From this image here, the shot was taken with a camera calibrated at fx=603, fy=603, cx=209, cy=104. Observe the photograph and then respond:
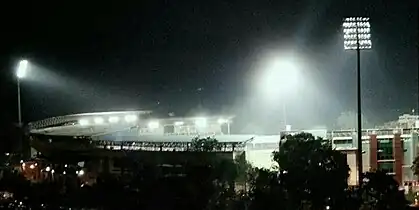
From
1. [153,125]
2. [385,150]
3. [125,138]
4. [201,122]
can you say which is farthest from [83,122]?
[385,150]

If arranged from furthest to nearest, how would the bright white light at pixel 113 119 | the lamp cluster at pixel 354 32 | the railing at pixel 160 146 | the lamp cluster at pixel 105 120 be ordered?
the bright white light at pixel 113 119 → the lamp cluster at pixel 105 120 → the lamp cluster at pixel 354 32 → the railing at pixel 160 146

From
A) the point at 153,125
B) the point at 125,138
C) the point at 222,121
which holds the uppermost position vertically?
the point at 222,121

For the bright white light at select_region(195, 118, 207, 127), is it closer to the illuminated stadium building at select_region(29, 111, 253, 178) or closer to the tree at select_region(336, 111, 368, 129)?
the illuminated stadium building at select_region(29, 111, 253, 178)

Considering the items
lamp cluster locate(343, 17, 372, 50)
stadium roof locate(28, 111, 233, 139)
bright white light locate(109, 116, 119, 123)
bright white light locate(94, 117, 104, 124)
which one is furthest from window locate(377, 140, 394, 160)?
bright white light locate(94, 117, 104, 124)

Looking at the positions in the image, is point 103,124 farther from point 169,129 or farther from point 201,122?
point 201,122

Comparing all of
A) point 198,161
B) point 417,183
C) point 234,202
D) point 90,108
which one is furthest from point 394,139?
point 90,108

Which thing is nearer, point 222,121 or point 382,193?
point 382,193

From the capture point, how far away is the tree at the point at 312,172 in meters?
8.50

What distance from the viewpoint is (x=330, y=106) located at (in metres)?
22.4

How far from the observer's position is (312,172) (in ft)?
28.8

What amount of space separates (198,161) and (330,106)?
11656 mm

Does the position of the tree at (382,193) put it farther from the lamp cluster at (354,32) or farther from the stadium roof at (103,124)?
the stadium roof at (103,124)

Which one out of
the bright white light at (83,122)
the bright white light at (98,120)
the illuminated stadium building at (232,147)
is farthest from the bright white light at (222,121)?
the bright white light at (83,122)

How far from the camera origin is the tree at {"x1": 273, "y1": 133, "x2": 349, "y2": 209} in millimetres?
8500
